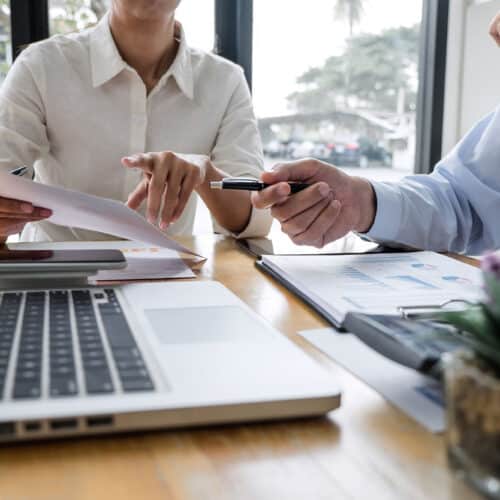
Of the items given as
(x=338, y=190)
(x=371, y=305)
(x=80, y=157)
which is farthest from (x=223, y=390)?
(x=80, y=157)

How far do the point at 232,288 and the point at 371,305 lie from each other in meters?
0.18

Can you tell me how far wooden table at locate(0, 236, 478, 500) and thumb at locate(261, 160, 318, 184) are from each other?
0.49 metres

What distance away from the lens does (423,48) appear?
228cm

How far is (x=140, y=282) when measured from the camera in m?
0.67

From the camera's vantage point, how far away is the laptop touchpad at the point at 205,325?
442mm

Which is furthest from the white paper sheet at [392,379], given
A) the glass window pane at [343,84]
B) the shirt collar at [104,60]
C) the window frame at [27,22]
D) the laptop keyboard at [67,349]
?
the glass window pane at [343,84]

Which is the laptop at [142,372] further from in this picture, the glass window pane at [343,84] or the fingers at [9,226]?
the glass window pane at [343,84]

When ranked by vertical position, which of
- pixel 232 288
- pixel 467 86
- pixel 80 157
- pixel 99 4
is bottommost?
pixel 232 288

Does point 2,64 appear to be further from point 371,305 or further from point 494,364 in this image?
point 494,364

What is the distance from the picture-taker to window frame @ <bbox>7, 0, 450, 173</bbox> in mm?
1957

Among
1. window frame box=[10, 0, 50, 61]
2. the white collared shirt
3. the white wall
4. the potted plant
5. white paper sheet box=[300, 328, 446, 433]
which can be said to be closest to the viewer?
the potted plant

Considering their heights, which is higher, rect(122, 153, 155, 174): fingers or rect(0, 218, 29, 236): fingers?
rect(122, 153, 155, 174): fingers

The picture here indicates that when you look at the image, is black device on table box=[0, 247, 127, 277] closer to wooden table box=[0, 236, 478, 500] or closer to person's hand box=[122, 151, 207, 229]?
person's hand box=[122, 151, 207, 229]

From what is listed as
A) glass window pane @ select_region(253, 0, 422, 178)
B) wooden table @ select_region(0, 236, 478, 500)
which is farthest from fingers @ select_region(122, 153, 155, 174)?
glass window pane @ select_region(253, 0, 422, 178)
